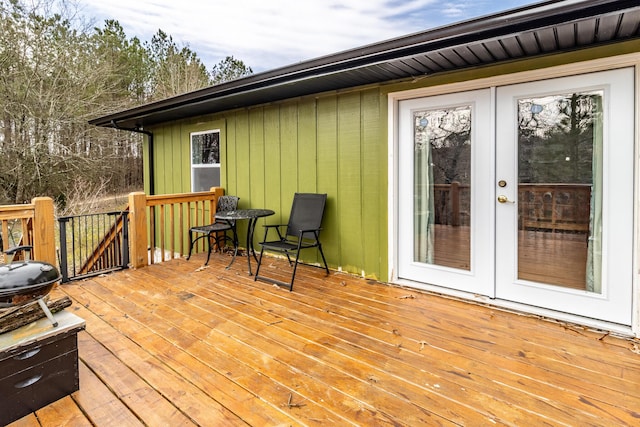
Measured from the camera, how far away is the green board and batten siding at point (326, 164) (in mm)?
3637

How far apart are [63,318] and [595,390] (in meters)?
2.80

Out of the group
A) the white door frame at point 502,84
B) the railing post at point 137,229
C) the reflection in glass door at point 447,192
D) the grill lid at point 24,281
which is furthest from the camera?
the railing post at point 137,229

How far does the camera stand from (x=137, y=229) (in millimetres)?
4039

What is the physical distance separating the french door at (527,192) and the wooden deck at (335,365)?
1.00ft

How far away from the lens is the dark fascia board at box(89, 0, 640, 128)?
191cm

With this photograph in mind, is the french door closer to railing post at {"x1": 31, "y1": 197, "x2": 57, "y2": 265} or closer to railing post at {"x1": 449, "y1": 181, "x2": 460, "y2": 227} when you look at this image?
railing post at {"x1": 449, "y1": 181, "x2": 460, "y2": 227}

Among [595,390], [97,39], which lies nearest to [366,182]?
[595,390]

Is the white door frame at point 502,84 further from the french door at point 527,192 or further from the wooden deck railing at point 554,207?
the wooden deck railing at point 554,207

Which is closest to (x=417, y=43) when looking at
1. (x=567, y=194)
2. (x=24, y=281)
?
(x=567, y=194)

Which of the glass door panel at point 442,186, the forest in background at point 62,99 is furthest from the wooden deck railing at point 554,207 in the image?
the forest in background at point 62,99

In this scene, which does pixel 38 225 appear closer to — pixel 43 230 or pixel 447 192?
pixel 43 230

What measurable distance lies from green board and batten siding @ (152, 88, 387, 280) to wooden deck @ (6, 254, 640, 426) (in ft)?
2.72

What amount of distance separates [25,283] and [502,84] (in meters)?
3.40

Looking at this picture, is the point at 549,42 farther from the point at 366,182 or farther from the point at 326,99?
the point at 326,99
